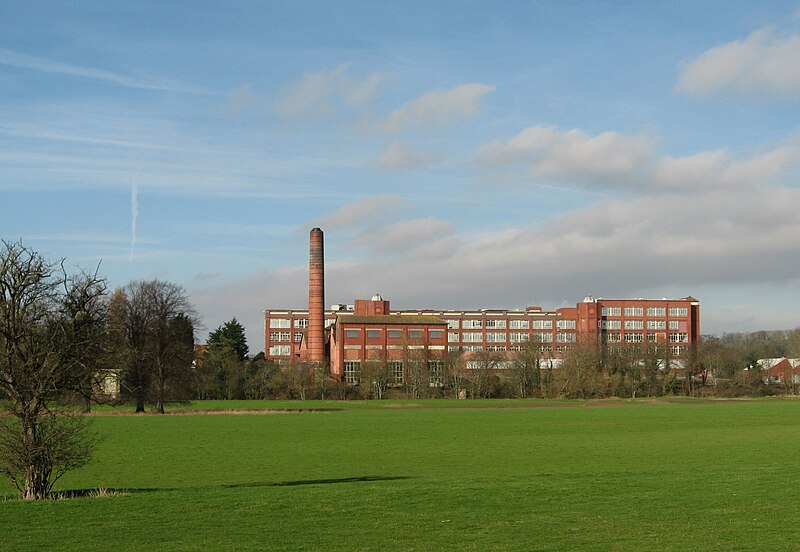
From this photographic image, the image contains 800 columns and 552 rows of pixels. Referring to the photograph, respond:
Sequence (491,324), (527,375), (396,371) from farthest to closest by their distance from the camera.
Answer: (491,324) < (396,371) < (527,375)

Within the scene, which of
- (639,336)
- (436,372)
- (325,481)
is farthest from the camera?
(639,336)

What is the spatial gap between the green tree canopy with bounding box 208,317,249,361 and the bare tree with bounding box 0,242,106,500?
13405cm

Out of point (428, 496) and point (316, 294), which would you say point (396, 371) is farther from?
point (428, 496)

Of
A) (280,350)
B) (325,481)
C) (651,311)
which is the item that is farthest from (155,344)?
(651,311)

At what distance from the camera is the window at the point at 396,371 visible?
452 ft

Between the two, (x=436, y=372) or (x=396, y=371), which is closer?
(x=436, y=372)

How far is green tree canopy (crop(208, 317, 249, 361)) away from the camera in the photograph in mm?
158750

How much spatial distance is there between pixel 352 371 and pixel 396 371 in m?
9.81

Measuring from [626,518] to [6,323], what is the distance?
1564cm

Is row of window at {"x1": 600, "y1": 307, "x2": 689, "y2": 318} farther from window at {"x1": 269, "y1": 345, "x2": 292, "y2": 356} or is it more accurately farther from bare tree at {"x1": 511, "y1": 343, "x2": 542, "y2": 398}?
window at {"x1": 269, "y1": 345, "x2": 292, "y2": 356}

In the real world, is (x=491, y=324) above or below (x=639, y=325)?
above

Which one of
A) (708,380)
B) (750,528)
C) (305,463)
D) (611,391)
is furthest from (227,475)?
(708,380)

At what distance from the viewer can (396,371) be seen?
14200cm

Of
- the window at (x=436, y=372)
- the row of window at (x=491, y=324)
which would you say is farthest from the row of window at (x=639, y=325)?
the window at (x=436, y=372)
